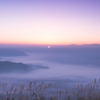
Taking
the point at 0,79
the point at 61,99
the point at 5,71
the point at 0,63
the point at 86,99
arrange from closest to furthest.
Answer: the point at 86,99, the point at 61,99, the point at 0,79, the point at 5,71, the point at 0,63

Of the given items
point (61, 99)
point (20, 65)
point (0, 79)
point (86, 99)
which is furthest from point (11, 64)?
point (86, 99)

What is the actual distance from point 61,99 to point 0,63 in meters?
18.8

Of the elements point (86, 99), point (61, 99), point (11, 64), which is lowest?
point (61, 99)

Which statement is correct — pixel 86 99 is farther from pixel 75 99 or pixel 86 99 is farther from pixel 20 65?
pixel 20 65

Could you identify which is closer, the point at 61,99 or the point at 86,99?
the point at 86,99

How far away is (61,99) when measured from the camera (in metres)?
7.15

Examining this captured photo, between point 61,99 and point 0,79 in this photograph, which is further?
point 0,79

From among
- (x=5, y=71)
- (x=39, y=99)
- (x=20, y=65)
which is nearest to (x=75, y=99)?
(x=39, y=99)

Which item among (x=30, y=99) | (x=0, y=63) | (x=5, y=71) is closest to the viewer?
(x=30, y=99)

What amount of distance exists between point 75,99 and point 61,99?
1.05 m

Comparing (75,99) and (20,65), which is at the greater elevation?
(20,65)

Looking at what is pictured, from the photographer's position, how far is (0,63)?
22953mm

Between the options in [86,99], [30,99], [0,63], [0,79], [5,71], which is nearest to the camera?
[86,99]

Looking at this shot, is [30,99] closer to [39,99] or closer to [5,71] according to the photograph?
[39,99]
